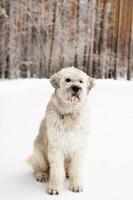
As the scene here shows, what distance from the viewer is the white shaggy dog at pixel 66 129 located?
4.74 meters

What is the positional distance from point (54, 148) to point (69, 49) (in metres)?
17.6

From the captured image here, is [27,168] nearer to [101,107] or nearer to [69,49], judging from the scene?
[101,107]

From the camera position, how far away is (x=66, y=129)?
16.1 feet

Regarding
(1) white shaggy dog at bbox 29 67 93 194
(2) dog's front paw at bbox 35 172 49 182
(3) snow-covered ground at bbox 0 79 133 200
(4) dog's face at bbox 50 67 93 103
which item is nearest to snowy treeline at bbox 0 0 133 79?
(3) snow-covered ground at bbox 0 79 133 200

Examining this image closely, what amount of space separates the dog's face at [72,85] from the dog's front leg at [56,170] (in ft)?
1.72

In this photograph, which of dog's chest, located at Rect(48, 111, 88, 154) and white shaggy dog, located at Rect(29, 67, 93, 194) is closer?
white shaggy dog, located at Rect(29, 67, 93, 194)

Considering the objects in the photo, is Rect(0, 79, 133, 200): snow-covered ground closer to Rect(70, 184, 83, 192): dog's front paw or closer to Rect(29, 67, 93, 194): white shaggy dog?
Rect(70, 184, 83, 192): dog's front paw

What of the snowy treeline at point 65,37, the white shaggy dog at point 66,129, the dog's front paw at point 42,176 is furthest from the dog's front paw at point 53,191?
the snowy treeline at point 65,37

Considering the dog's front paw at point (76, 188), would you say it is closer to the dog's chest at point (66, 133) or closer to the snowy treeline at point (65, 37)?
the dog's chest at point (66, 133)

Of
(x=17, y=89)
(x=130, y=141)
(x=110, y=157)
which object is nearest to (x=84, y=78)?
(x=110, y=157)

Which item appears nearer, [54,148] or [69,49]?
[54,148]

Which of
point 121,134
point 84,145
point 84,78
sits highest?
point 84,78

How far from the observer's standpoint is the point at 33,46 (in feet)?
72.4

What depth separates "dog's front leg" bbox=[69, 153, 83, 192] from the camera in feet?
16.5
